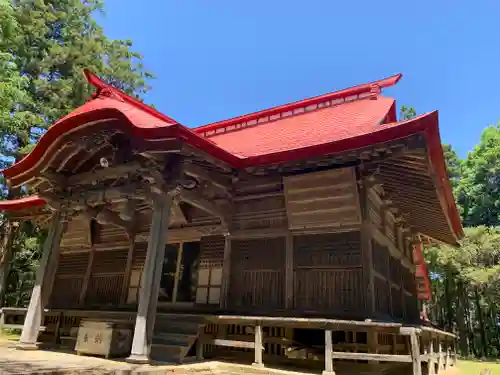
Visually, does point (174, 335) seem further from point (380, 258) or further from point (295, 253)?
point (380, 258)

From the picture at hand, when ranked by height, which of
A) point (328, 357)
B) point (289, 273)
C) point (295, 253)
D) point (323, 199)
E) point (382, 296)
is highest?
point (323, 199)

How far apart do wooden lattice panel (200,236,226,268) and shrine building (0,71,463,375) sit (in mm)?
28

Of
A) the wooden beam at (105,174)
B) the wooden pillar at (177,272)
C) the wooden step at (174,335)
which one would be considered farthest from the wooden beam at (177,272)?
the wooden beam at (105,174)

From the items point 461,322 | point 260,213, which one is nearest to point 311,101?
point 260,213

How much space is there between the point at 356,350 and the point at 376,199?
3066 millimetres

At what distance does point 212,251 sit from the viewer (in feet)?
26.9

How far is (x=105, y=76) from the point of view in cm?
1770

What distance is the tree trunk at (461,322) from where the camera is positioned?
2072cm

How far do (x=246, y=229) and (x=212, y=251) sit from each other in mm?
922

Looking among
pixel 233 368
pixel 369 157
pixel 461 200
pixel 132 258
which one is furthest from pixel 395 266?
pixel 461 200

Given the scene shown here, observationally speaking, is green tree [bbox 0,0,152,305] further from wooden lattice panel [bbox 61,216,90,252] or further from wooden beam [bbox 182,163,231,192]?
wooden beam [bbox 182,163,231,192]

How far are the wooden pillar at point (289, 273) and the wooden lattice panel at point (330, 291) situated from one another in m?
0.09

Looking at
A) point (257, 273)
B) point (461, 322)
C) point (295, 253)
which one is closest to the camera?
point (295, 253)

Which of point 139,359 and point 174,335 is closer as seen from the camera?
point 139,359
